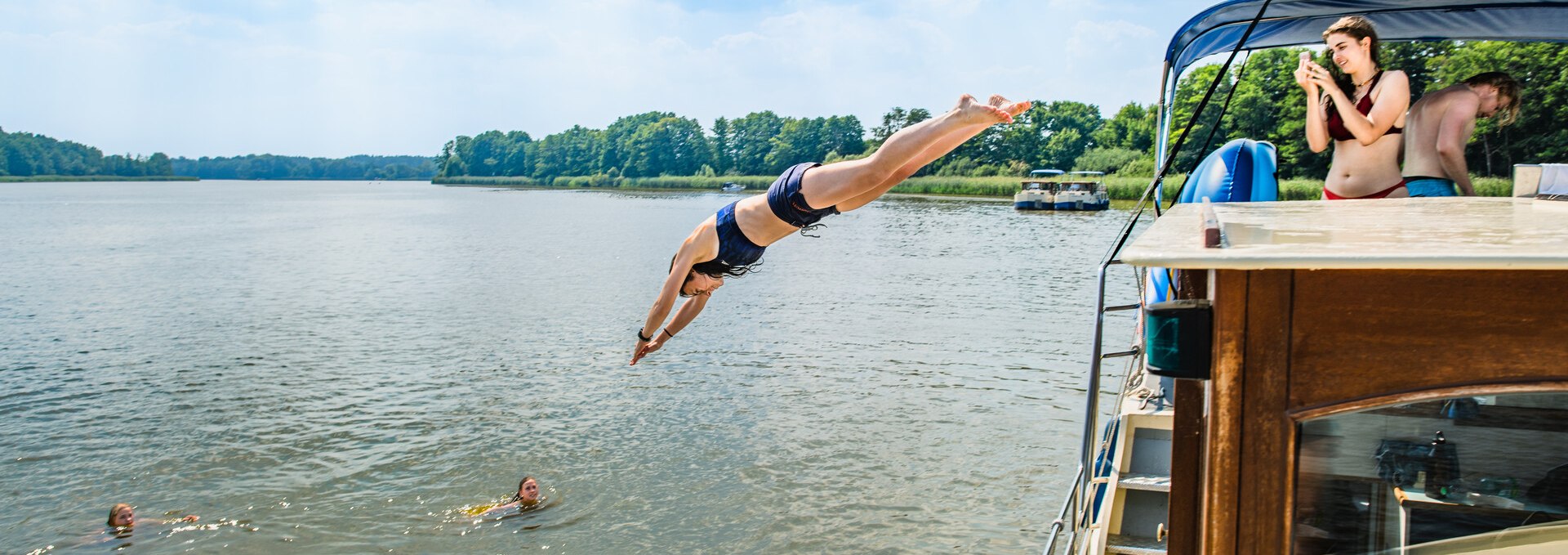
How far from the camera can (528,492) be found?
13.1 meters

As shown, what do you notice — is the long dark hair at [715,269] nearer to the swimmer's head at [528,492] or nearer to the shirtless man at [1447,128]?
the shirtless man at [1447,128]

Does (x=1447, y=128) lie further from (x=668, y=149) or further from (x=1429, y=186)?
(x=668, y=149)

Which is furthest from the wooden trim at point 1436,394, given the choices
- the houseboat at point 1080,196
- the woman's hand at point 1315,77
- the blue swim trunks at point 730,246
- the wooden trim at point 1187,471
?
the houseboat at point 1080,196

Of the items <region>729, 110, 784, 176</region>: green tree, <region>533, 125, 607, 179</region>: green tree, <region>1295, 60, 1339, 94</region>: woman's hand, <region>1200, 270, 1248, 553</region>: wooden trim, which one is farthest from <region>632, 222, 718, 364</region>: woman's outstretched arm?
<region>533, 125, 607, 179</region>: green tree

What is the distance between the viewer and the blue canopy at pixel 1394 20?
768 centimetres

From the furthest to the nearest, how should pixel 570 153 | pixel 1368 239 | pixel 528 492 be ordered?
pixel 570 153 < pixel 528 492 < pixel 1368 239

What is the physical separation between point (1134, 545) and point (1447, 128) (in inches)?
122

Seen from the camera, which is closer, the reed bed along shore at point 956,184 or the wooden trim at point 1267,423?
the wooden trim at point 1267,423

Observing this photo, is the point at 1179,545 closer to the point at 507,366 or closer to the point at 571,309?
the point at 507,366

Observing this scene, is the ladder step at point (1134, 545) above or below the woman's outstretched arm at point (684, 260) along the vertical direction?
below

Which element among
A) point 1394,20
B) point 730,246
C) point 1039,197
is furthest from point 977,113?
point 1039,197

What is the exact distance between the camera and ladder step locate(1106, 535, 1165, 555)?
22.0 ft

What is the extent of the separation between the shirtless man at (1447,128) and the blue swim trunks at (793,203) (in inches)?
140

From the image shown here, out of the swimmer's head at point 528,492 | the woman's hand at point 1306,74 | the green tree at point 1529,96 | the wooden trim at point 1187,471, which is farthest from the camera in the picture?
the green tree at point 1529,96
